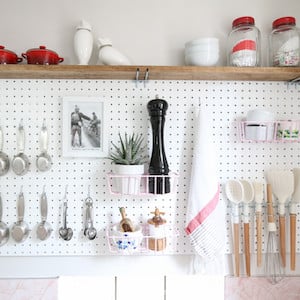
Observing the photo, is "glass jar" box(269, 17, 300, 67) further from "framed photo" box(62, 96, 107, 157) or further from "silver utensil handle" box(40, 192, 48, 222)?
"silver utensil handle" box(40, 192, 48, 222)

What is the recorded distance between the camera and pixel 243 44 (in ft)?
3.27

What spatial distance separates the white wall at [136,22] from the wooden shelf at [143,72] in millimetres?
103

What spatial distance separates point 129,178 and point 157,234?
236 mm

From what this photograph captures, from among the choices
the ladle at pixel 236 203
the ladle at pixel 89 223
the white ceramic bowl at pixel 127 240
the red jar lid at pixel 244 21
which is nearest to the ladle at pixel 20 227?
the ladle at pixel 89 223

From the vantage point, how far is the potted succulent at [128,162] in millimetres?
996

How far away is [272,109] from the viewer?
44.4 inches

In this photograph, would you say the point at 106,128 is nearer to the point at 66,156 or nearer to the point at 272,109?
the point at 66,156

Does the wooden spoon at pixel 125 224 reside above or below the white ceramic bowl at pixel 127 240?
above

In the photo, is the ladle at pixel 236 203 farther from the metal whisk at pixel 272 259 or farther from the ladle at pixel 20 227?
the ladle at pixel 20 227

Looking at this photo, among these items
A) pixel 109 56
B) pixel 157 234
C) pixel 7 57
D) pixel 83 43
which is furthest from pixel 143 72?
pixel 157 234

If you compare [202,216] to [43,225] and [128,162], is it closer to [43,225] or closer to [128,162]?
[128,162]

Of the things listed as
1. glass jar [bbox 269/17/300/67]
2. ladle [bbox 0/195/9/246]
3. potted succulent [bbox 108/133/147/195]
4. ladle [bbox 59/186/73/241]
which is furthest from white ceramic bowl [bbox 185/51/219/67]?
ladle [bbox 0/195/9/246]

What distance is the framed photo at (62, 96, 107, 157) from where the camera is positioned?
1091 millimetres

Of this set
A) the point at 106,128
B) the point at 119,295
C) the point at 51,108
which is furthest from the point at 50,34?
the point at 119,295
